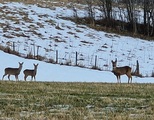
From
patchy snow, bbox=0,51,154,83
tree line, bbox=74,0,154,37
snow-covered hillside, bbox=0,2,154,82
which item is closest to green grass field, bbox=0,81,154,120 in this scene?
patchy snow, bbox=0,51,154,83

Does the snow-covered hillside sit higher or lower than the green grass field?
lower

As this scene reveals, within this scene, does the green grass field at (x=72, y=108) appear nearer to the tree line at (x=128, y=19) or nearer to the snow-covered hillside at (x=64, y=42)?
the snow-covered hillside at (x=64, y=42)

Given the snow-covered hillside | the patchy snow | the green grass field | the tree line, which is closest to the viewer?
the green grass field

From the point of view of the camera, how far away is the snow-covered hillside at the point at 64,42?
40.5 metres

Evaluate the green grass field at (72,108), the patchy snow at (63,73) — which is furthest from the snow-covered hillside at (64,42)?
the green grass field at (72,108)

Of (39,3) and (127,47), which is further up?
(39,3)

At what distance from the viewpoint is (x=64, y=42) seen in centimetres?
5034

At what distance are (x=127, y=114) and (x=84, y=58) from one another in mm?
33739

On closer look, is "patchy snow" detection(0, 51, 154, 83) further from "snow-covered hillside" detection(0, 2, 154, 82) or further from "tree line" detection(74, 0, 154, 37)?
"tree line" detection(74, 0, 154, 37)

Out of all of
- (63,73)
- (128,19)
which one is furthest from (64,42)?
(128,19)

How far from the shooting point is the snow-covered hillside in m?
40.5

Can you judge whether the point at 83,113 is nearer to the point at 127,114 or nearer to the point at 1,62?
the point at 127,114

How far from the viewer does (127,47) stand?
5397 centimetres

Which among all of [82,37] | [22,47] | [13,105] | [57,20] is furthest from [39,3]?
[13,105]
